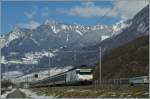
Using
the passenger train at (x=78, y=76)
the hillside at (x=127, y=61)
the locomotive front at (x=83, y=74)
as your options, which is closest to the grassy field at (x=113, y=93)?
the locomotive front at (x=83, y=74)

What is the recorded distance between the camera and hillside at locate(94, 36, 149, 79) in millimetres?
139000

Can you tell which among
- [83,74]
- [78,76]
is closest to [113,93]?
[78,76]

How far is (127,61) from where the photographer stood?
15488 centimetres

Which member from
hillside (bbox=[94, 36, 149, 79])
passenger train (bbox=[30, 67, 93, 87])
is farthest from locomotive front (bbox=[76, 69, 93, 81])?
hillside (bbox=[94, 36, 149, 79])

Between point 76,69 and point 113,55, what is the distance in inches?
4139

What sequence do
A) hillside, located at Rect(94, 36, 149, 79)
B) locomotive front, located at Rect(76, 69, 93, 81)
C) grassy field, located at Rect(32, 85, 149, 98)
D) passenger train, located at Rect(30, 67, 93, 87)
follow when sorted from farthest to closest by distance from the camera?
hillside, located at Rect(94, 36, 149, 79)
passenger train, located at Rect(30, 67, 93, 87)
locomotive front, located at Rect(76, 69, 93, 81)
grassy field, located at Rect(32, 85, 149, 98)

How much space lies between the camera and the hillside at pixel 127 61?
139 m

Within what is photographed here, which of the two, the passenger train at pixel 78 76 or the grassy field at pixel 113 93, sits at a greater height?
the passenger train at pixel 78 76

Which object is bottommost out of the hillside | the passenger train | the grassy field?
the grassy field

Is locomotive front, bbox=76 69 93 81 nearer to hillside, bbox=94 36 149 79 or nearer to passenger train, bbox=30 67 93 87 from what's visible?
passenger train, bbox=30 67 93 87

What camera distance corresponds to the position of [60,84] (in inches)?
3526

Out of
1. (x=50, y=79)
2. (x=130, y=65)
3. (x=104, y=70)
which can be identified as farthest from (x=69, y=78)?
(x=104, y=70)

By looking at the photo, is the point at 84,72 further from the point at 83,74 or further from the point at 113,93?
the point at 113,93

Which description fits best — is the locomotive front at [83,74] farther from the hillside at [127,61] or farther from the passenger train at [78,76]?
the hillside at [127,61]
